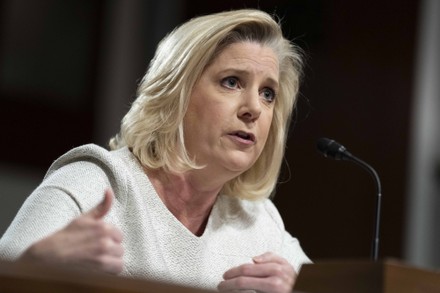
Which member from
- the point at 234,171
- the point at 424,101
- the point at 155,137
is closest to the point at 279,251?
the point at 234,171

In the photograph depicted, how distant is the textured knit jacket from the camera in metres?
2.22

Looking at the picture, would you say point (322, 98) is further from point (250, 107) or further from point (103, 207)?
point (103, 207)

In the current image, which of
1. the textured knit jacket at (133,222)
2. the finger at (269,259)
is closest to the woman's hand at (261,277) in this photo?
the finger at (269,259)

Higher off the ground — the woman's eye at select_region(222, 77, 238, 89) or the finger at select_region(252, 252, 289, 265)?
the woman's eye at select_region(222, 77, 238, 89)

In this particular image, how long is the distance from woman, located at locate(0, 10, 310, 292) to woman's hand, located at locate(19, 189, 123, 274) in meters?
0.45

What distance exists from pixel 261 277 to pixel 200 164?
1.37 feet

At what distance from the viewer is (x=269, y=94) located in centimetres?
272

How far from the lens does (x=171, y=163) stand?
8.48 feet

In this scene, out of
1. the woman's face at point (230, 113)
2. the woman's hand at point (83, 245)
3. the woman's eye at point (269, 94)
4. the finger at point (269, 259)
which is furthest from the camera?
the woman's eye at point (269, 94)

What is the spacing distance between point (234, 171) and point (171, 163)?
18 cm

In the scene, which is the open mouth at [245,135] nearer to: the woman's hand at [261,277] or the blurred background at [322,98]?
the woman's hand at [261,277]

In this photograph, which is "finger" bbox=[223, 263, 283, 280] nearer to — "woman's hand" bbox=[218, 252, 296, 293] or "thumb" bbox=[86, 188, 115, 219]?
"woman's hand" bbox=[218, 252, 296, 293]

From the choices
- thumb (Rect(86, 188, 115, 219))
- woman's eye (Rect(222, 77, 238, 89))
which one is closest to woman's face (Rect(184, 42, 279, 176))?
woman's eye (Rect(222, 77, 238, 89))

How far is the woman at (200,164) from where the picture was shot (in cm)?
240
